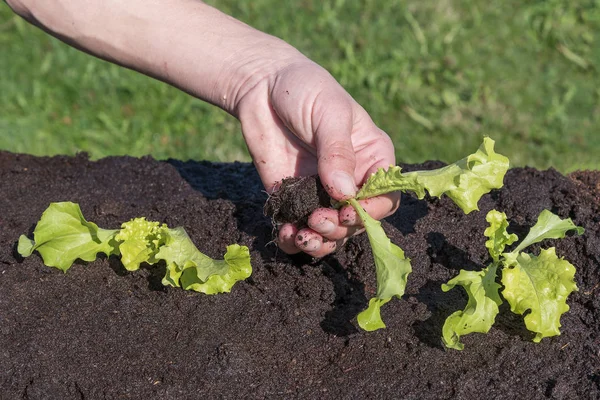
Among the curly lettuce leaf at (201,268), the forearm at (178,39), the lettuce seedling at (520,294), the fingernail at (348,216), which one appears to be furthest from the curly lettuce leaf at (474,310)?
the forearm at (178,39)

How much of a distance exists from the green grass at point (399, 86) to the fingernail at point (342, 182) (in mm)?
3117

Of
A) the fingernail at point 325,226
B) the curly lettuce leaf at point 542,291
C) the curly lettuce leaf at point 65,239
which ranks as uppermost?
the curly lettuce leaf at point 542,291

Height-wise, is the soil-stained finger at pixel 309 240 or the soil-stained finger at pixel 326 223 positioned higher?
the soil-stained finger at pixel 326 223

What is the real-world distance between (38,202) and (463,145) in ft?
11.5

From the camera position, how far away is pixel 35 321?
3.04 meters

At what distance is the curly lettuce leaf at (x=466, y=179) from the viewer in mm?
2924

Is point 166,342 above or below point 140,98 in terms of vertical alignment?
above

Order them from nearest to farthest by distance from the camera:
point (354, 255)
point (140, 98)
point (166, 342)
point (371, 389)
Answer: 1. point (371, 389)
2. point (166, 342)
3. point (354, 255)
4. point (140, 98)

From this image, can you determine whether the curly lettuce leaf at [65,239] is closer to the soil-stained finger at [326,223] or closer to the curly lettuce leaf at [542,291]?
the soil-stained finger at [326,223]

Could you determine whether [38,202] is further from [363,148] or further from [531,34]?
[531,34]

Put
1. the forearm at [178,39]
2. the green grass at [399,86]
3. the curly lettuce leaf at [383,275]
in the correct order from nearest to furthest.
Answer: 1. the curly lettuce leaf at [383,275]
2. the forearm at [178,39]
3. the green grass at [399,86]

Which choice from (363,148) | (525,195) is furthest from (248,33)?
(525,195)

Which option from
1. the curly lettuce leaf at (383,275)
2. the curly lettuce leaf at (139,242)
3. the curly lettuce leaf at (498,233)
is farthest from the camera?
the curly lettuce leaf at (139,242)

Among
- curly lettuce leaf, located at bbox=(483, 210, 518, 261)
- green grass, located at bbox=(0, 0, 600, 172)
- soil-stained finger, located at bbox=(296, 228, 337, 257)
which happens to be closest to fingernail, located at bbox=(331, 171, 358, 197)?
soil-stained finger, located at bbox=(296, 228, 337, 257)
